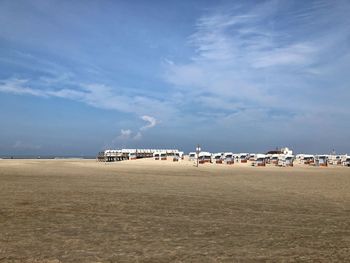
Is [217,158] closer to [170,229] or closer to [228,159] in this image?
[228,159]

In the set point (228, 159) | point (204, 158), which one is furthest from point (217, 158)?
point (228, 159)

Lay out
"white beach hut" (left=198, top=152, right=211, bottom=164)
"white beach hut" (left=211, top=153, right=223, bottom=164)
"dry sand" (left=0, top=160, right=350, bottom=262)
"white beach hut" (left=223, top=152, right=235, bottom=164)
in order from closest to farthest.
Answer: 1. "dry sand" (left=0, top=160, right=350, bottom=262)
2. "white beach hut" (left=223, top=152, right=235, bottom=164)
3. "white beach hut" (left=198, top=152, right=211, bottom=164)
4. "white beach hut" (left=211, top=153, right=223, bottom=164)

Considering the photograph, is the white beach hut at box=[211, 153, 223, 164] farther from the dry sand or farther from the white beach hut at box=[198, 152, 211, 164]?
the dry sand

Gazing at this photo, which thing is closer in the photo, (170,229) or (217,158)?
(170,229)

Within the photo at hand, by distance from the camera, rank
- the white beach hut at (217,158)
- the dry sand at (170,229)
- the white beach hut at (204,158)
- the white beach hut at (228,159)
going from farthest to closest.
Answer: the white beach hut at (217,158), the white beach hut at (204,158), the white beach hut at (228,159), the dry sand at (170,229)

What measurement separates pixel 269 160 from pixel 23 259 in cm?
5888

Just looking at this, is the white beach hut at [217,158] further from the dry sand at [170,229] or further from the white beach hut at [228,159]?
the dry sand at [170,229]

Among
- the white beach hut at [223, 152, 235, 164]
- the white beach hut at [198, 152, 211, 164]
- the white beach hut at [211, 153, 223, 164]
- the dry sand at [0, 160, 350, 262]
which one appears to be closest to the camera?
the dry sand at [0, 160, 350, 262]

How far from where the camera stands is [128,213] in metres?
11.1

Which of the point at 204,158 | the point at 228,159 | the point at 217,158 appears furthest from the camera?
the point at 217,158

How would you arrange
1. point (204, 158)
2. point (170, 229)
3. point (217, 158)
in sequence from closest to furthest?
point (170, 229), point (204, 158), point (217, 158)

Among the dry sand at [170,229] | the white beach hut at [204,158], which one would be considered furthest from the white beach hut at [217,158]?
the dry sand at [170,229]

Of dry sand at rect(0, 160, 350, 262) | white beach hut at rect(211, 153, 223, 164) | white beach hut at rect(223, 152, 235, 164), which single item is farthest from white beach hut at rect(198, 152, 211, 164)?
dry sand at rect(0, 160, 350, 262)

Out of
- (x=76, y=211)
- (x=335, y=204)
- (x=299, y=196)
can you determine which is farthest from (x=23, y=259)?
(x=299, y=196)
